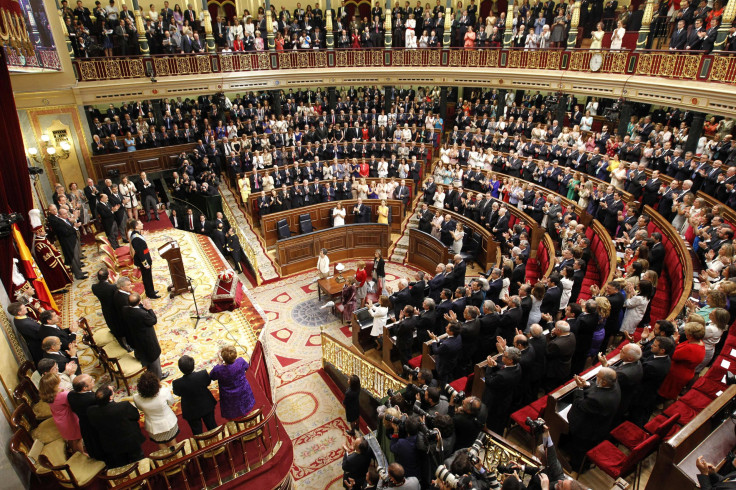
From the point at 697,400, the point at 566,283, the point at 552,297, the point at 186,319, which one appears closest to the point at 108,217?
the point at 186,319

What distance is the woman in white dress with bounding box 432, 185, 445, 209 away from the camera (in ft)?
44.9

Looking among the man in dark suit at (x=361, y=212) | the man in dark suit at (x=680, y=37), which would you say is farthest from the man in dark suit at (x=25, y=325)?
the man in dark suit at (x=680, y=37)

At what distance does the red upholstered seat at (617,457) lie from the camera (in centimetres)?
436

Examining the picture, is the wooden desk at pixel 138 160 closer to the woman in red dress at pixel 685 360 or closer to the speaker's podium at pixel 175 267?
the speaker's podium at pixel 175 267

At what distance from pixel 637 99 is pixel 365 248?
374 inches

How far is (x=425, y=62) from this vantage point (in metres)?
19.2

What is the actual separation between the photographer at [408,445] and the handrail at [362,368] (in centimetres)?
163

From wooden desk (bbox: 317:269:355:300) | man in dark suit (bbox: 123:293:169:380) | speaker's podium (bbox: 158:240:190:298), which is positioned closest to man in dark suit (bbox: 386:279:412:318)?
wooden desk (bbox: 317:269:355:300)

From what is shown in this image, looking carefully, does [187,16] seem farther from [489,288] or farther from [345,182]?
[489,288]

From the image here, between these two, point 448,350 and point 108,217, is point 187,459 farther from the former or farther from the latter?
point 108,217

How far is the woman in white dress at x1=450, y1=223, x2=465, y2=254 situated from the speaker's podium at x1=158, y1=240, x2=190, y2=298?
267 inches

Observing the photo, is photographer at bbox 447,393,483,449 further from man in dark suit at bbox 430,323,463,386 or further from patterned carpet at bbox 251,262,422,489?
patterned carpet at bbox 251,262,422,489

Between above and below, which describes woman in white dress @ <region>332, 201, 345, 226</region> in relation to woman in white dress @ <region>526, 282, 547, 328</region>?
below

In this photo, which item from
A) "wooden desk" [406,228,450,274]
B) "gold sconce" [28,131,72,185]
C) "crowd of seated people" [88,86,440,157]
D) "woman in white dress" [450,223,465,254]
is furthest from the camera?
"crowd of seated people" [88,86,440,157]
